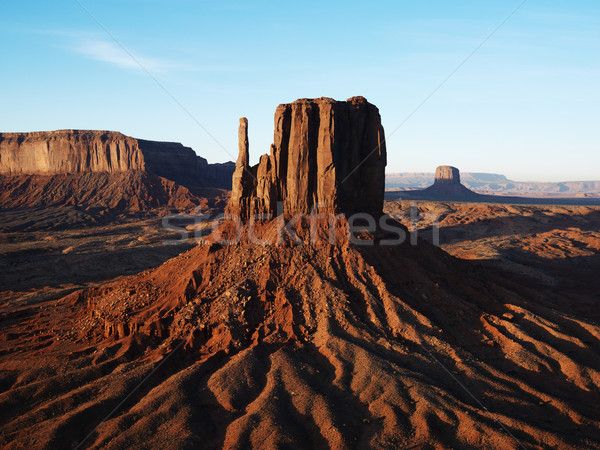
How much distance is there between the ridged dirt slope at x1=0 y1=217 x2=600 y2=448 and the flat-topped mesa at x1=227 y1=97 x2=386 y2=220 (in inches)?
98.1

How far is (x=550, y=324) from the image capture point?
29.8 meters

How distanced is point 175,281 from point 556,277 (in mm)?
49029

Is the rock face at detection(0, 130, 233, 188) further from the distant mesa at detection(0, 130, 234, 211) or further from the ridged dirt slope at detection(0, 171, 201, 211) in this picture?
the ridged dirt slope at detection(0, 171, 201, 211)

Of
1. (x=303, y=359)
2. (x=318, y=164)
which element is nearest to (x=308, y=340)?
(x=303, y=359)

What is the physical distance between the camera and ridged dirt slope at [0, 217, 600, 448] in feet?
63.4

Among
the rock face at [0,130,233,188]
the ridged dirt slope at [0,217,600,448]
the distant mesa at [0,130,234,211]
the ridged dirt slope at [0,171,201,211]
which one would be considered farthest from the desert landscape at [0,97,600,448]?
the rock face at [0,130,233,188]

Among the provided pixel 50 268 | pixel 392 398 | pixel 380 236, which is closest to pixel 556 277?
pixel 380 236

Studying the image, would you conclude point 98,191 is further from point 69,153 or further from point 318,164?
point 318,164

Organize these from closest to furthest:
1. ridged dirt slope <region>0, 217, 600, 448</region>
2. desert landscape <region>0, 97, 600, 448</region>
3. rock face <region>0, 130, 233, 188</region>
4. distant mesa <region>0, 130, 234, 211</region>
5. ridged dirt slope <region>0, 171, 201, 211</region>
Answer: ridged dirt slope <region>0, 217, 600, 448</region>, desert landscape <region>0, 97, 600, 448</region>, ridged dirt slope <region>0, 171, 201, 211</region>, distant mesa <region>0, 130, 234, 211</region>, rock face <region>0, 130, 233, 188</region>

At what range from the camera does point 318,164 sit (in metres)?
32.9

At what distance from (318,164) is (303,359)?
15.6 metres

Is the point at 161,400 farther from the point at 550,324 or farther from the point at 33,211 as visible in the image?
the point at 33,211

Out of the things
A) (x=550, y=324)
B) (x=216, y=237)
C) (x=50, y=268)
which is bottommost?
(x=50, y=268)

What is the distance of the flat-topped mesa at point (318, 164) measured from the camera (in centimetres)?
3250
